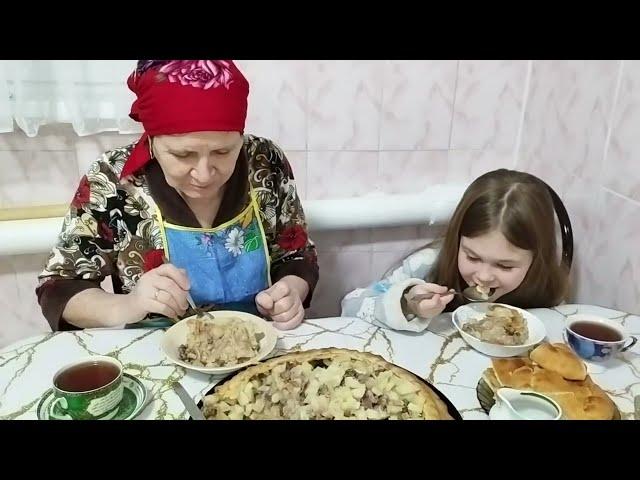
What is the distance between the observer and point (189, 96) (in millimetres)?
1170

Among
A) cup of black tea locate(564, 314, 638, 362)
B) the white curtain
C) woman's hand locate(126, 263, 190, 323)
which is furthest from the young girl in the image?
the white curtain

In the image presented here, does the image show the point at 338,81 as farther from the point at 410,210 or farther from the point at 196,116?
the point at 196,116

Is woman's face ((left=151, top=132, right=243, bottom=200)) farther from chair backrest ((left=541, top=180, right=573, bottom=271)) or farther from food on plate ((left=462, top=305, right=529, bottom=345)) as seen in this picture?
chair backrest ((left=541, top=180, right=573, bottom=271))

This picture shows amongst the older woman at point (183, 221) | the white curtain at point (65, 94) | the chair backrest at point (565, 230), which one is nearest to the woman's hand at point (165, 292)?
the older woman at point (183, 221)

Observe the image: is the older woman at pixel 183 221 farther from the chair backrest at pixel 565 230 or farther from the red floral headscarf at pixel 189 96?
the chair backrest at pixel 565 230

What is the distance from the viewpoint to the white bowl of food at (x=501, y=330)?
3.76ft

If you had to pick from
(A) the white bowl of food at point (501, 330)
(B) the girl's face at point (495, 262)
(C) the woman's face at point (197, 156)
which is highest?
(C) the woman's face at point (197, 156)

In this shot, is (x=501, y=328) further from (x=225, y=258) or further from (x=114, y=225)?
(x=114, y=225)

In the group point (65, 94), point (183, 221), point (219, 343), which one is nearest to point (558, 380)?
point (219, 343)

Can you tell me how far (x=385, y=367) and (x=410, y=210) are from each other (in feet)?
3.92

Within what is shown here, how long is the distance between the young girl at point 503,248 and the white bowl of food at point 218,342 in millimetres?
327

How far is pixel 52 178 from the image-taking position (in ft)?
6.40

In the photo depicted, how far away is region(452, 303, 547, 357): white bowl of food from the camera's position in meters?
1.15

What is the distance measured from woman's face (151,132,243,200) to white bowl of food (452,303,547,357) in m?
0.60
